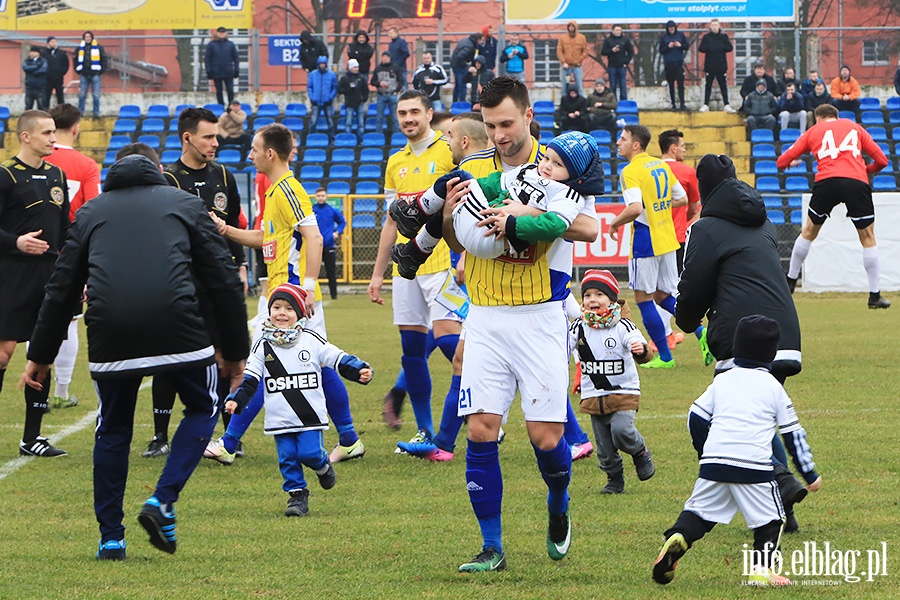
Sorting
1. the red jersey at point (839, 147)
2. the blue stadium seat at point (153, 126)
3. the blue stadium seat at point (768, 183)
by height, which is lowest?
the blue stadium seat at point (768, 183)

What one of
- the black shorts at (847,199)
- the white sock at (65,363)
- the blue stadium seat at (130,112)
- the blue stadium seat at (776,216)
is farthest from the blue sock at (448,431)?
the blue stadium seat at (130,112)

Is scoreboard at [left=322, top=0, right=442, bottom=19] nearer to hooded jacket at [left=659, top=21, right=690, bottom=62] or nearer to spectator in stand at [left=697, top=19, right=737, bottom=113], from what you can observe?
hooded jacket at [left=659, top=21, right=690, bottom=62]

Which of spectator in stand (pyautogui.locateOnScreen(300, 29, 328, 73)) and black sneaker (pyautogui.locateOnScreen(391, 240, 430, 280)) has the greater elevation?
spectator in stand (pyautogui.locateOnScreen(300, 29, 328, 73))

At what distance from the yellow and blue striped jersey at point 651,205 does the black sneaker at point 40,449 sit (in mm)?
6305

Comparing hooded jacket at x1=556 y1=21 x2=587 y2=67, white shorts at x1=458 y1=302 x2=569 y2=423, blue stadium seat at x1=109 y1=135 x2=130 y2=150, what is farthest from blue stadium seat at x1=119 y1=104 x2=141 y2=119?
white shorts at x1=458 y1=302 x2=569 y2=423

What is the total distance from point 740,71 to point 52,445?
25452 millimetres

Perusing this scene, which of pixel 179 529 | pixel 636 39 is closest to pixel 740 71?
pixel 636 39

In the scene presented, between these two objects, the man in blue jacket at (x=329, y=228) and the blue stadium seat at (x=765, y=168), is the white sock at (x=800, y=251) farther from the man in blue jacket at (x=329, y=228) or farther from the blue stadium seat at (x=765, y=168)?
the blue stadium seat at (x=765, y=168)

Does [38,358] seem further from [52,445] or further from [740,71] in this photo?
[740,71]

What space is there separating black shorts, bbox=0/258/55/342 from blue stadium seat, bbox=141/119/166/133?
22919 millimetres

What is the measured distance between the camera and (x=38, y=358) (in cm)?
577

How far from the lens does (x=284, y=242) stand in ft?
27.8

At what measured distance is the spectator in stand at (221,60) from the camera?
1187 inches

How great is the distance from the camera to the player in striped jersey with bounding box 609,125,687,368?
42.2 ft
